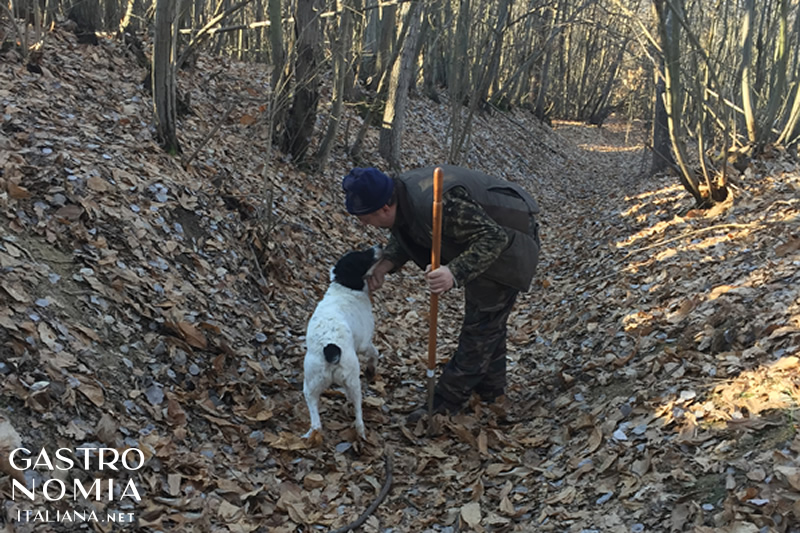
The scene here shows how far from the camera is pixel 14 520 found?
2885 mm

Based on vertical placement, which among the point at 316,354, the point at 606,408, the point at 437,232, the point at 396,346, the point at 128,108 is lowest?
the point at 396,346

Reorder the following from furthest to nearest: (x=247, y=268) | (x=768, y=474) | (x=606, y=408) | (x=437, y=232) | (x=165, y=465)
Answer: (x=247, y=268), (x=606, y=408), (x=437, y=232), (x=165, y=465), (x=768, y=474)

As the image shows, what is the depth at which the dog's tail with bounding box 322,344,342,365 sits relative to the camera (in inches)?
167

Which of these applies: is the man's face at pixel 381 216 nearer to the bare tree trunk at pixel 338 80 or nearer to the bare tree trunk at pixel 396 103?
the bare tree trunk at pixel 338 80

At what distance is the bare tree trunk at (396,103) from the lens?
11.5 m

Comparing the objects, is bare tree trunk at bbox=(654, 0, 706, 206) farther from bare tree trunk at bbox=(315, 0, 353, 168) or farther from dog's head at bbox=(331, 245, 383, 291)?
dog's head at bbox=(331, 245, 383, 291)

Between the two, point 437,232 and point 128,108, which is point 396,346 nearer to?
point 437,232

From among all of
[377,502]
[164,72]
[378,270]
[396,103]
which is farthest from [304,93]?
[377,502]

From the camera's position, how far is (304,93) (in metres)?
9.18

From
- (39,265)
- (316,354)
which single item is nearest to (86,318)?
(39,265)

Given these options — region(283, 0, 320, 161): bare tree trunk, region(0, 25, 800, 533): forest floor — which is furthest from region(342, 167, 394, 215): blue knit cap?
region(283, 0, 320, 161): bare tree trunk

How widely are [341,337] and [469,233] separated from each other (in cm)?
118

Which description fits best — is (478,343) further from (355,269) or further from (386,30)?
(386,30)

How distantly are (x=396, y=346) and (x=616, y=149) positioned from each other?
993 inches
